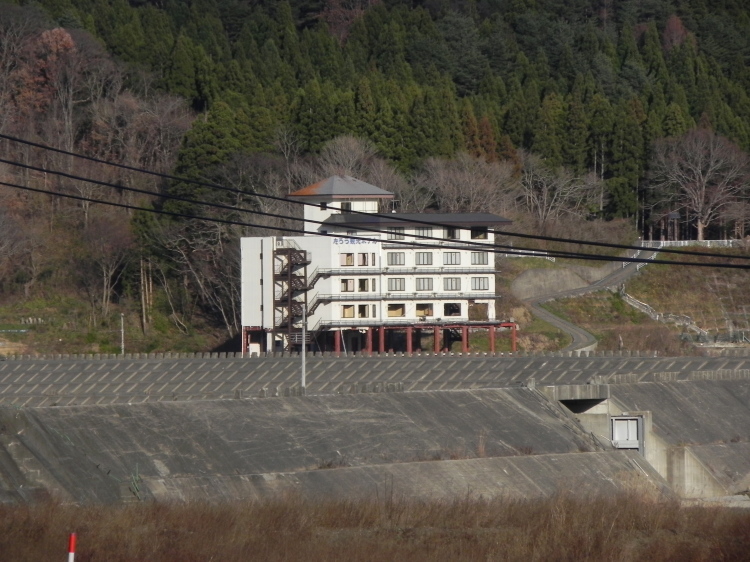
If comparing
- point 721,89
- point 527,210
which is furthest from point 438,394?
point 721,89

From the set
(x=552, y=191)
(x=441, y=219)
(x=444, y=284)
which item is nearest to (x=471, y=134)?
(x=552, y=191)

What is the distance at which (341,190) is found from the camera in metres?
74.9

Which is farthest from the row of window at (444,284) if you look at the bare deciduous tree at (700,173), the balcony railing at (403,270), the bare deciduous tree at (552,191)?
the bare deciduous tree at (700,173)

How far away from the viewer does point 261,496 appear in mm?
33031

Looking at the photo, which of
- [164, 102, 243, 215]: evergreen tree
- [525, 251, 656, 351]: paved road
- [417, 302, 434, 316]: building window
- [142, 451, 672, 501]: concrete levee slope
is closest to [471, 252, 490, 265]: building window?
[417, 302, 434, 316]: building window

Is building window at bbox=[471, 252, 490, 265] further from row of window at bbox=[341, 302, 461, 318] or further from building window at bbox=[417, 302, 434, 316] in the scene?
building window at bbox=[417, 302, 434, 316]

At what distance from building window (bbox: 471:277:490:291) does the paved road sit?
4.45 m

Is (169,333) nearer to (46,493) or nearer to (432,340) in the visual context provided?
(432,340)

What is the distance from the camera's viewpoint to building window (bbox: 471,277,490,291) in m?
74.5

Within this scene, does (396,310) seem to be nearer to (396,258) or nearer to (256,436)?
(396,258)

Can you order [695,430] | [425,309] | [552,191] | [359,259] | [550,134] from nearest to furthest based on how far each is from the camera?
[695,430] → [359,259] → [425,309] → [552,191] → [550,134]

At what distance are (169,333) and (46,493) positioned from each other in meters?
47.4

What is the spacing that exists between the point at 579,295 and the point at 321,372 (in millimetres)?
27255

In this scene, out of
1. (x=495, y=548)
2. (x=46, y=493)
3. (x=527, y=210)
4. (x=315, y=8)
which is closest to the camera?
(x=495, y=548)
